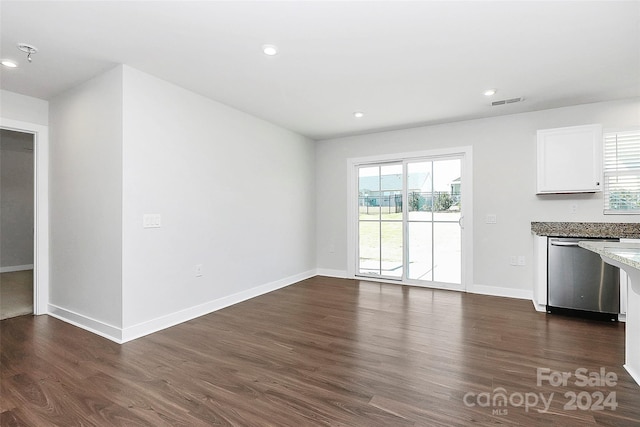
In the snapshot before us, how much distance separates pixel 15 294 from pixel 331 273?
4705mm

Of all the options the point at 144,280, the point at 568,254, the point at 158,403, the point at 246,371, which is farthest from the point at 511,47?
the point at 144,280

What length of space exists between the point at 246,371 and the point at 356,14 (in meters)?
2.65

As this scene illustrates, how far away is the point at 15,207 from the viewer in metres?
6.32

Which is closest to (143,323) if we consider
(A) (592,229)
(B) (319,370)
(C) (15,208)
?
(B) (319,370)

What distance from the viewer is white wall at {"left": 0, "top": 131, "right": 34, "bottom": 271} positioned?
6.14 m

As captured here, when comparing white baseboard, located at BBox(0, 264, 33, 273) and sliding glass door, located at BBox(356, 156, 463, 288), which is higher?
sliding glass door, located at BBox(356, 156, 463, 288)

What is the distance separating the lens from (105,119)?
2.95m

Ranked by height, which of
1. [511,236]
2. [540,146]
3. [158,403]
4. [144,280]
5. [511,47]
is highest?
[511,47]

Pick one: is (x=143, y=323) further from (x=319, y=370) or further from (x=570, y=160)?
(x=570, y=160)

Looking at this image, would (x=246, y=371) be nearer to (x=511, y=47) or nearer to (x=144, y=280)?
(x=144, y=280)

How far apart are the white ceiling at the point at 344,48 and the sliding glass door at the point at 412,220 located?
4.39ft

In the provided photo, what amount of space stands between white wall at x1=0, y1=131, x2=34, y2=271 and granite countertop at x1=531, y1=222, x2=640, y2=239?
9.01 m

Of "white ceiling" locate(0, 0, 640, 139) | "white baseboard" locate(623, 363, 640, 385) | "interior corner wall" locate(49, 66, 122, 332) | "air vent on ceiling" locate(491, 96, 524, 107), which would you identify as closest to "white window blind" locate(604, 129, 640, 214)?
"white ceiling" locate(0, 0, 640, 139)

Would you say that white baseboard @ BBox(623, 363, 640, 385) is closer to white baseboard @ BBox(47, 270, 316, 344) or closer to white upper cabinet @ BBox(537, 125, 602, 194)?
white upper cabinet @ BBox(537, 125, 602, 194)
